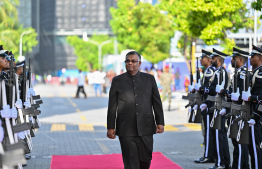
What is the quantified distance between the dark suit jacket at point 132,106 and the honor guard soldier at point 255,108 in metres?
1.41

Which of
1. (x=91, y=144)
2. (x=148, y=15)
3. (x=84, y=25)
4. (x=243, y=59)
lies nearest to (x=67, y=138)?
(x=91, y=144)

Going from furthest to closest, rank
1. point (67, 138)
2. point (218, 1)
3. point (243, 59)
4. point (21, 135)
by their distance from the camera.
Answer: point (218, 1) → point (67, 138) → point (243, 59) → point (21, 135)

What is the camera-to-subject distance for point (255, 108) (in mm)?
8836

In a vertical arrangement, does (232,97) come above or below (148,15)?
below

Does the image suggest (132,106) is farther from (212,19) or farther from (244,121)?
(212,19)

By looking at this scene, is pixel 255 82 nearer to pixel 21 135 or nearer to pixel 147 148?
pixel 147 148

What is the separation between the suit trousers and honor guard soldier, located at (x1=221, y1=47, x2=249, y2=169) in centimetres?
156

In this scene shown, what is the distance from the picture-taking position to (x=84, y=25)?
160 m

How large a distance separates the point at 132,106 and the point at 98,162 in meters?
3.68

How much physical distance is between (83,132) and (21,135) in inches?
402

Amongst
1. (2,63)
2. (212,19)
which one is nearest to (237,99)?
(2,63)

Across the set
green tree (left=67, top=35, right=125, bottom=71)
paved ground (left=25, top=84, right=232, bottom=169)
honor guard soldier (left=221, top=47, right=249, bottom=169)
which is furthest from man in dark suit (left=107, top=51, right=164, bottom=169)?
green tree (left=67, top=35, right=125, bottom=71)

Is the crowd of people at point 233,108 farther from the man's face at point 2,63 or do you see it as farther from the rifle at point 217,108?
the man's face at point 2,63

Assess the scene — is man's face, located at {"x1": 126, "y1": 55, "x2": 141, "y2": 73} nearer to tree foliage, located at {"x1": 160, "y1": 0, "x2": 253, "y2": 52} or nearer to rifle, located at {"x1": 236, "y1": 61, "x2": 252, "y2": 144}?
rifle, located at {"x1": 236, "y1": 61, "x2": 252, "y2": 144}
